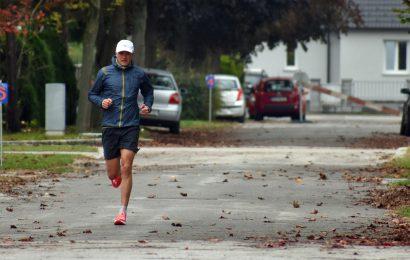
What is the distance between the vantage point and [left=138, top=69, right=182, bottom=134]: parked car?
38906mm

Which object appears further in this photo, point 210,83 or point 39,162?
point 210,83

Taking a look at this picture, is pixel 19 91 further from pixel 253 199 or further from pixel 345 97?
pixel 345 97

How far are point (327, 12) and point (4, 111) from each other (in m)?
25.9

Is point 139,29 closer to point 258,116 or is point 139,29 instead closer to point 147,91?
point 258,116

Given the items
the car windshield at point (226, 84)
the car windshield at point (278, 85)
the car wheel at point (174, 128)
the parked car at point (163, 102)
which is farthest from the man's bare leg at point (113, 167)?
the car windshield at point (278, 85)

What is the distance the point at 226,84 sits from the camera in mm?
53219

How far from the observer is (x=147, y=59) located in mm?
46938

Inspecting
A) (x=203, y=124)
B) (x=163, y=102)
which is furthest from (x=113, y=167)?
(x=203, y=124)

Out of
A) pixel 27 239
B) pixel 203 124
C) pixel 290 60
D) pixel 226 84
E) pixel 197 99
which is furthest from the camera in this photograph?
pixel 290 60

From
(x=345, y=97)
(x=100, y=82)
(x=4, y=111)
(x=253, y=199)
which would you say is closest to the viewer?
(x=100, y=82)

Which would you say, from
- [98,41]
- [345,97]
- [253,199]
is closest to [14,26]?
[98,41]

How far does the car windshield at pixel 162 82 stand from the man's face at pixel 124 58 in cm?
2384

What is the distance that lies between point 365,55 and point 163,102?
4042 centimetres

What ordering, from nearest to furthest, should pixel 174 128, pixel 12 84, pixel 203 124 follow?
pixel 12 84
pixel 174 128
pixel 203 124
